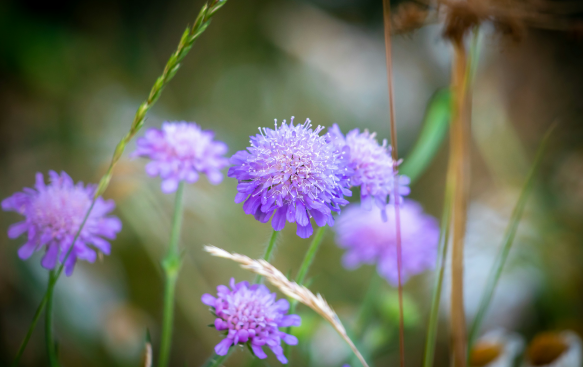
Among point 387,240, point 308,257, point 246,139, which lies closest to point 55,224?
point 308,257

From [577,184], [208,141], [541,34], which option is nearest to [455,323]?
[208,141]

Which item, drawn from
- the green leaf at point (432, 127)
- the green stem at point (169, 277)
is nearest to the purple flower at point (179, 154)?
the green stem at point (169, 277)

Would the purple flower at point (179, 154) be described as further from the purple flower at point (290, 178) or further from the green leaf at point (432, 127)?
the green leaf at point (432, 127)

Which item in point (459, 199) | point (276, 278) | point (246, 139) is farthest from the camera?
point (246, 139)

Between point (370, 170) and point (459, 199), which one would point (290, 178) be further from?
point (459, 199)

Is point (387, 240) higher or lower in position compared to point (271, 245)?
higher
